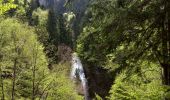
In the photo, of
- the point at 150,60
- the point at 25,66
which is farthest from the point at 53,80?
the point at 150,60

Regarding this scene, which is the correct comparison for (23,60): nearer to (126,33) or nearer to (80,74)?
(126,33)

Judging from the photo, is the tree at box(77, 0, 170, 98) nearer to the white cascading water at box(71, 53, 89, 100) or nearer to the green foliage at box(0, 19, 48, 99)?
the green foliage at box(0, 19, 48, 99)

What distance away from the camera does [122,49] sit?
1071 centimetres

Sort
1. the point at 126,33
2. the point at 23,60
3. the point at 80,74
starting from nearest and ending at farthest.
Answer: the point at 126,33
the point at 23,60
the point at 80,74

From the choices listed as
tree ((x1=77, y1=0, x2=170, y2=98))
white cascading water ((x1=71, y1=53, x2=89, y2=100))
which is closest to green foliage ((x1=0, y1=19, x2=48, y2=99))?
tree ((x1=77, y1=0, x2=170, y2=98))

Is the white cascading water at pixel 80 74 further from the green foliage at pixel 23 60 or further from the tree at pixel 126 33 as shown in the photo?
the tree at pixel 126 33

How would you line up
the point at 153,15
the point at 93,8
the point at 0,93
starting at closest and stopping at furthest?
the point at 153,15
the point at 93,8
the point at 0,93

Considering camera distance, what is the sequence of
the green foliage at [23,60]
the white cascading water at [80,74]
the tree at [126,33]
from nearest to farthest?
the tree at [126,33], the green foliage at [23,60], the white cascading water at [80,74]

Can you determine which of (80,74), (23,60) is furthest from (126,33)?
(80,74)

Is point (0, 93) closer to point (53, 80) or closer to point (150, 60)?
point (53, 80)

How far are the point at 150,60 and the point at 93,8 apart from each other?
6.73ft

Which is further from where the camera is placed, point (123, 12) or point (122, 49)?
point (122, 49)

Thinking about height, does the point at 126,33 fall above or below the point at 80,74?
above

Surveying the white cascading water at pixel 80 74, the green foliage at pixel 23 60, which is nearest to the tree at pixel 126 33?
the green foliage at pixel 23 60
